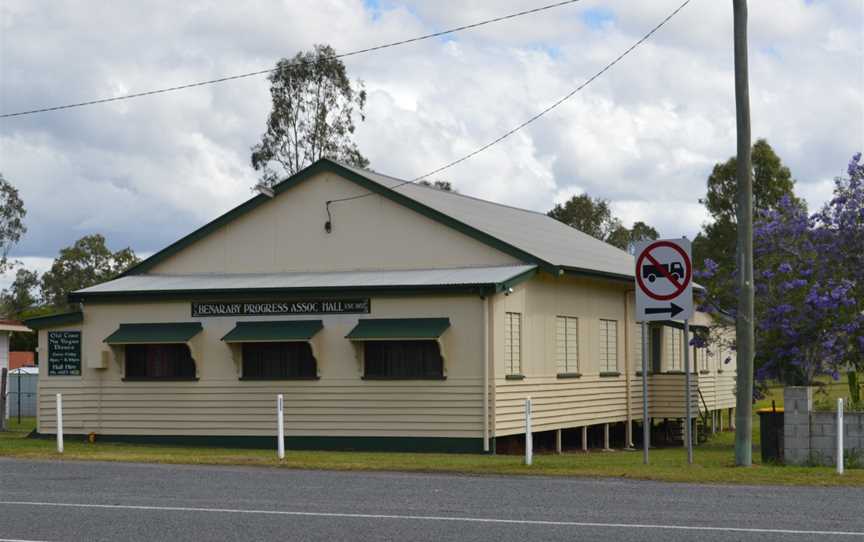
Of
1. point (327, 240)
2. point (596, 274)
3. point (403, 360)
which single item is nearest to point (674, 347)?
point (596, 274)

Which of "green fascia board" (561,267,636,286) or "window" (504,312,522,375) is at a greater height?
"green fascia board" (561,267,636,286)

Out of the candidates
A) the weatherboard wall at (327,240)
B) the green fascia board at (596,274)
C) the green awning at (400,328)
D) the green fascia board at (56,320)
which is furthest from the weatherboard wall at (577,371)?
the green fascia board at (56,320)

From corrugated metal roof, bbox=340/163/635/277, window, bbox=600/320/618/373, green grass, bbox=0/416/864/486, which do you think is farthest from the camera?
window, bbox=600/320/618/373

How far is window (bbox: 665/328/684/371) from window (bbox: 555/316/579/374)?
20.8 feet

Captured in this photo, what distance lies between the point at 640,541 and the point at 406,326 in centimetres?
1411

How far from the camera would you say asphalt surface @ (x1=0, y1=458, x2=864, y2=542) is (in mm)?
10961

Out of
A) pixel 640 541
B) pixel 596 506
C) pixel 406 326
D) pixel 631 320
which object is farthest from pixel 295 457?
pixel 631 320

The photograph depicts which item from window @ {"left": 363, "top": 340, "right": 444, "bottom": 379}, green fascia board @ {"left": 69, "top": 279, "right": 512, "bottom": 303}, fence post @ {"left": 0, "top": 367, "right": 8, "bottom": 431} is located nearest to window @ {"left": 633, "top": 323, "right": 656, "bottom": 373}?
window @ {"left": 363, "top": 340, "right": 444, "bottom": 379}

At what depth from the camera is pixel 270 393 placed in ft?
84.0

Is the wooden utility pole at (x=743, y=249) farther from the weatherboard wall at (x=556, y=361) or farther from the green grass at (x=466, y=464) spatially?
the weatherboard wall at (x=556, y=361)

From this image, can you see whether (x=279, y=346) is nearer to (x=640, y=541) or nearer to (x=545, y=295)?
A: (x=545, y=295)

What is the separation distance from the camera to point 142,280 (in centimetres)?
2834

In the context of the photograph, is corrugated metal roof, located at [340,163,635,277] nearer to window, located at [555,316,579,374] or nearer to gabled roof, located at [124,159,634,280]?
gabled roof, located at [124,159,634,280]

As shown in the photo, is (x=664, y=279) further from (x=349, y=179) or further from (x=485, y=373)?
(x=349, y=179)
